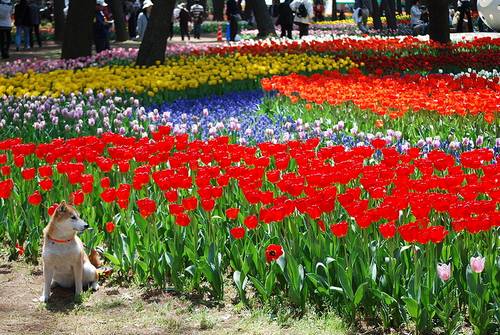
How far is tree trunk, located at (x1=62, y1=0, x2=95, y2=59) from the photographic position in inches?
716

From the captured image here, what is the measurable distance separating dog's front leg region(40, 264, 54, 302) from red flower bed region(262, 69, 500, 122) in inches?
190

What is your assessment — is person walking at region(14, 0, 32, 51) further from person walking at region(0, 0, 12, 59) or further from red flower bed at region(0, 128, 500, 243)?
red flower bed at region(0, 128, 500, 243)

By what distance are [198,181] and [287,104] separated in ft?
19.2

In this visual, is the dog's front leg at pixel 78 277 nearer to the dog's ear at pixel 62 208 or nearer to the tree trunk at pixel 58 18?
the dog's ear at pixel 62 208

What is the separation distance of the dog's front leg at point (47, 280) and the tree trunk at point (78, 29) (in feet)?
44.6

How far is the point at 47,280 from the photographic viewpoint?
5203 mm

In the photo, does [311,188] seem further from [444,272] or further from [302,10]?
[302,10]

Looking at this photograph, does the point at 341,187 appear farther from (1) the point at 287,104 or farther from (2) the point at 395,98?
(1) the point at 287,104

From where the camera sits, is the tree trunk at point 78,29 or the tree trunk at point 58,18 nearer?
the tree trunk at point 78,29

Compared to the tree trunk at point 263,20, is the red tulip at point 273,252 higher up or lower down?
lower down

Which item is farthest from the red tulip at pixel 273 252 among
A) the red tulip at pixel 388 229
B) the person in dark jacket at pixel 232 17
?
the person in dark jacket at pixel 232 17

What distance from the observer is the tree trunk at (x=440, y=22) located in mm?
21797

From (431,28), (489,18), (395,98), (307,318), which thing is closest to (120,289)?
(307,318)

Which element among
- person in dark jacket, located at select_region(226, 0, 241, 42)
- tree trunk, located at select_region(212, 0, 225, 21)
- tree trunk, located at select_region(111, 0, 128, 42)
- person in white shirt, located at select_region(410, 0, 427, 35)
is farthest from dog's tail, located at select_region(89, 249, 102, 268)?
tree trunk, located at select_region(212, 0, 225, 21)
